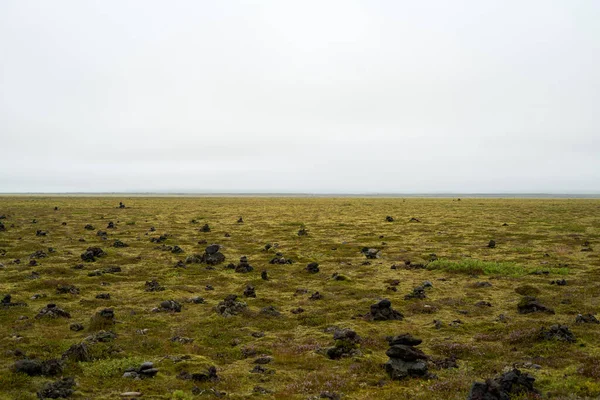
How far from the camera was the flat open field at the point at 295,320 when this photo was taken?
1198cm

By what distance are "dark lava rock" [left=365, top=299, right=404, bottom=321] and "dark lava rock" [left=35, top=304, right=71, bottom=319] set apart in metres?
13.2

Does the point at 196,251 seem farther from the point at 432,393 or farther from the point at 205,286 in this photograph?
the point at 432,393

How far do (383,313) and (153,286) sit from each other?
1289 centimetres

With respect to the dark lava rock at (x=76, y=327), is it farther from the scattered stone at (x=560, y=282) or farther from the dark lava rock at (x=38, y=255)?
the scattered stone at (x=560, y=282)

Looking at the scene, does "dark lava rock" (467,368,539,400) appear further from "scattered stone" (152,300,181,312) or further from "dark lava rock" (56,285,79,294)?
"dark lava rock" (56,285,79,294)

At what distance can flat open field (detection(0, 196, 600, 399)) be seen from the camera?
39.3ft

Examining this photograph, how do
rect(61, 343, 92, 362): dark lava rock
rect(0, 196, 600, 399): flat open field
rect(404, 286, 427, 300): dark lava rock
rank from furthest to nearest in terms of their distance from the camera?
rect(404, 286, 427, 300): dark lava rock → rect(61, 343, 92, 362): dark lava rock → rect(0, 196, 600, 399): flat open field

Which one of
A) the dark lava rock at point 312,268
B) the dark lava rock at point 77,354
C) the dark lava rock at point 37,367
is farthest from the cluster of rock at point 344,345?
the dark lava rock at point 312,268

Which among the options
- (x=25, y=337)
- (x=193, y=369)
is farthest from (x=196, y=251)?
(x=193, y=369)

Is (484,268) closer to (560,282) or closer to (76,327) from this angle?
(560,282)

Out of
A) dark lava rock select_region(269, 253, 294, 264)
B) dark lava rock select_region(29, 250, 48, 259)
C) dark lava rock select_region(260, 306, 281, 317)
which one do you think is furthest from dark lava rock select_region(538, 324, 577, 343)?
dark lava rock select_region(29, 250, 48, 259)

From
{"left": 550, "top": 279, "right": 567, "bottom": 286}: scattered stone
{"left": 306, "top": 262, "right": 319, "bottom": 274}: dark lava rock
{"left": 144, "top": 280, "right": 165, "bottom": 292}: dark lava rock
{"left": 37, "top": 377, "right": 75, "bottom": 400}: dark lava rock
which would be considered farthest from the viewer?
{"left": 306, "top": 262, "right": 319, "bottom": 274}: dark lava rock

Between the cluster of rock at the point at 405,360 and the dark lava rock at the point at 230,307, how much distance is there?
311 inches

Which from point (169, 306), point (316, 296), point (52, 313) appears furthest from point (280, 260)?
point (52, 313)
